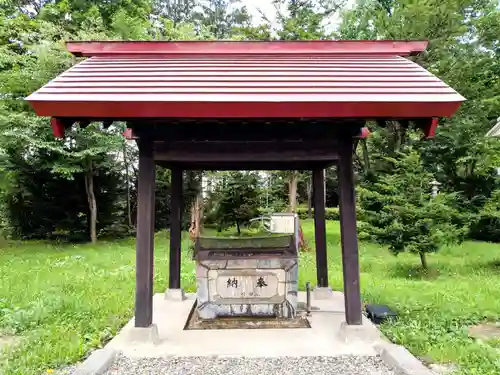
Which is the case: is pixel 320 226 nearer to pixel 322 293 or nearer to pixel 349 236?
pixel 322 293

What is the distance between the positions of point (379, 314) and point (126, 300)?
132 inches

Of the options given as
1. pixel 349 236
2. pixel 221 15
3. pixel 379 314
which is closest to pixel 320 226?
pixel 379 314

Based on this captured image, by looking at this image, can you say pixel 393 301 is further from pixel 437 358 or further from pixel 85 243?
pixel 85 243

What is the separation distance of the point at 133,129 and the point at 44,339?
2279 mm

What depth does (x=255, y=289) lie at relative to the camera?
434cm

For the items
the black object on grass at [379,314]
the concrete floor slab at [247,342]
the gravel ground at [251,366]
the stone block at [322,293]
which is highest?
the stone block at [322,293]

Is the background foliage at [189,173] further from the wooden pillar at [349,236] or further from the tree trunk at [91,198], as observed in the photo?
the wooden pillar at [349,236]

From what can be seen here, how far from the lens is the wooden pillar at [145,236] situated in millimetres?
3734

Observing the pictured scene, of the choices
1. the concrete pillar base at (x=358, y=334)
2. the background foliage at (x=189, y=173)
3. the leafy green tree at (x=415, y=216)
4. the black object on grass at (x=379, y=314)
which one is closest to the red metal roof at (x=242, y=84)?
the concrete pillar base at (x=358, y=334)

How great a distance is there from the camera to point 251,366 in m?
3.24

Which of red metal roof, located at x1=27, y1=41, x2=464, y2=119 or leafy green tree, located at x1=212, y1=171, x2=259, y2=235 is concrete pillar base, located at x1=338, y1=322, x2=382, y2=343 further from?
leafy green tree, located at x1=212, y1=171, x2=259, y2=235

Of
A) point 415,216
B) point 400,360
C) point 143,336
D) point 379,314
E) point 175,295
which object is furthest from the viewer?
point 415,216

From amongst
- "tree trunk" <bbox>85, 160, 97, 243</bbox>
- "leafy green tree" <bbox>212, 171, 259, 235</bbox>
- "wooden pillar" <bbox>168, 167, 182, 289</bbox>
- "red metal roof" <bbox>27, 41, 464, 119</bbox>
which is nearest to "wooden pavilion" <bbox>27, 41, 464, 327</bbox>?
"red metal roof" <bbox>27, 41, 464, 119</bbox>

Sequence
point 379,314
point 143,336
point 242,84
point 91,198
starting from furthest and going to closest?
point 91,198
point 379,314
point 143,336
point 242,84
